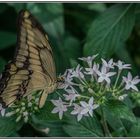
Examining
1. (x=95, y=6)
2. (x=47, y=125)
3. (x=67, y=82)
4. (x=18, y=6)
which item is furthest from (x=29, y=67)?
(x=95, y=6)

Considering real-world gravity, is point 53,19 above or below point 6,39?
above

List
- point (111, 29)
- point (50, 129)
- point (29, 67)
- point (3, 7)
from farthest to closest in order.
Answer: point (3, 7)
point (111, 29)
point (50, 129)
point (29, 67)

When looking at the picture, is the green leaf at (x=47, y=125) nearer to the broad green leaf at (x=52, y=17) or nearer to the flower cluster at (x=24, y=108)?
the flower cluster at (x=24, y=108)

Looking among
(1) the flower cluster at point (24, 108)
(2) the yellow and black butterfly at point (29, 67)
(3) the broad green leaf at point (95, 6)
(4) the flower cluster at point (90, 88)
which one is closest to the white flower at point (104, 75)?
(4) the flower cluster at point (90, 88)

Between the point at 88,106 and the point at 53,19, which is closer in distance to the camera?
the point at 88,106

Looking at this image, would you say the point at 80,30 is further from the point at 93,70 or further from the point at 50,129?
the point at 93,70

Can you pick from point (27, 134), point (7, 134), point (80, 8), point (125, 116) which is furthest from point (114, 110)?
point (80, 8)

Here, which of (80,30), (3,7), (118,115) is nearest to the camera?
(118,115)

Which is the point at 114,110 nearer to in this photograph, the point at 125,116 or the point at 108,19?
the point at 125,116
